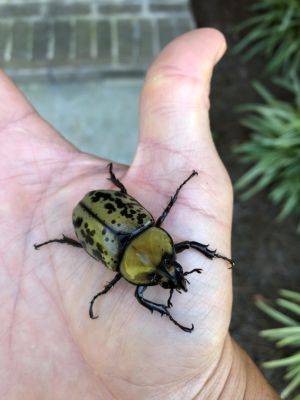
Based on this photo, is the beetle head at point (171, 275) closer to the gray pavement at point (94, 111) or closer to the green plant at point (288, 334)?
the green plant at point (288, 334)

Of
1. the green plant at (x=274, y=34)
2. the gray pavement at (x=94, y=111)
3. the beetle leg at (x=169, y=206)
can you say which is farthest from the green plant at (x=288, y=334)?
the green plant at (x=274, y=34)

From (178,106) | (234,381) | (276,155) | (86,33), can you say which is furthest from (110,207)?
(86,33)

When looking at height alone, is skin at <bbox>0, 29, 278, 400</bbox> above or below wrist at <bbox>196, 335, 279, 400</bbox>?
above

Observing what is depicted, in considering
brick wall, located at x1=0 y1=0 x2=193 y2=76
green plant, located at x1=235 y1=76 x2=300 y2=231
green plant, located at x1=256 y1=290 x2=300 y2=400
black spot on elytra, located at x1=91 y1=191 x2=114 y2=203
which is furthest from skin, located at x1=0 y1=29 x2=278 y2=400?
brick wall, located at x1=0 y1=0 x2=193 y2=76

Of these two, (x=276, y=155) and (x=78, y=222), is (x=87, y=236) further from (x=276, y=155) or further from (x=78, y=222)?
(x=276, y=155)

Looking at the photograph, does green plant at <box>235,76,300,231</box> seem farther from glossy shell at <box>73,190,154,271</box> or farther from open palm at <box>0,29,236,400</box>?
glossy shell at <box>73,190,154,271</box>

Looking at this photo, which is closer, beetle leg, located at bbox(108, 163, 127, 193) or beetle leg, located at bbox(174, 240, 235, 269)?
beetle leg, located at bbox(174, 240, 235, 269)

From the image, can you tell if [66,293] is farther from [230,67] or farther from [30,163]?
[230,67]
